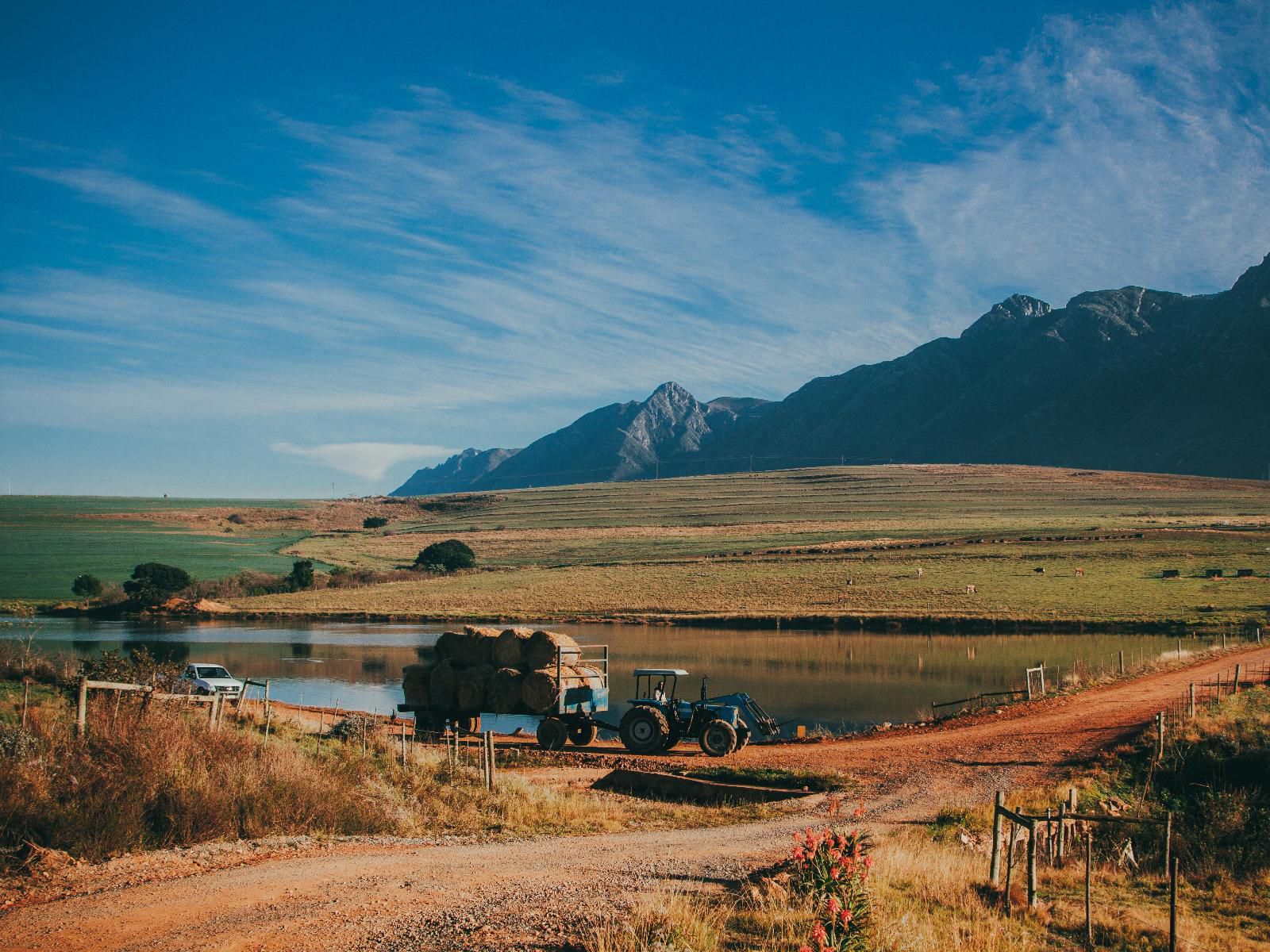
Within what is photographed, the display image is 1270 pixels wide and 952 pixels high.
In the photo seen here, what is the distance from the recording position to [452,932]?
8.21 m

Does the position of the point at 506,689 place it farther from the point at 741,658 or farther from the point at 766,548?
the point at 766,548

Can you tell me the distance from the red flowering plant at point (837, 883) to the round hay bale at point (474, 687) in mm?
14025

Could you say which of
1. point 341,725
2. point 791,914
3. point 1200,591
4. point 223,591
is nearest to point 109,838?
point 791,914

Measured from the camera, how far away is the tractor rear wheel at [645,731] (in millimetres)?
21359

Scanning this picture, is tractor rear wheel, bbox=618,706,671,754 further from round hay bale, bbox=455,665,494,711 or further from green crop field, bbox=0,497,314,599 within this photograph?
green crop field, bbox=0,497,314,599

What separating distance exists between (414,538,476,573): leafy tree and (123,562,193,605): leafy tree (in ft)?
56.9

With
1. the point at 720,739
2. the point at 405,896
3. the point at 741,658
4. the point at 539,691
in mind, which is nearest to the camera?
the point at 405,896

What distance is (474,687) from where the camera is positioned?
74.6ft

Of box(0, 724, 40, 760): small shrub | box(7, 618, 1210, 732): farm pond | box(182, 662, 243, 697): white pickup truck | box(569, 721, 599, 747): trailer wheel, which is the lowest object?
box(7, 618, 1210, 732): farm pond

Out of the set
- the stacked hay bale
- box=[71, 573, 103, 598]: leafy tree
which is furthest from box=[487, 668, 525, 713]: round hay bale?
box=[71, 573, 103, 598]: leafy tree

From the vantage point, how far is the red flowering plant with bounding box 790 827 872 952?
8048 mm

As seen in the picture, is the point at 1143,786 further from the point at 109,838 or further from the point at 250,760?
the point at 109,838

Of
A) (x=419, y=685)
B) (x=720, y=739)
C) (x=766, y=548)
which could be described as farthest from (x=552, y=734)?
(x=766, y=548)

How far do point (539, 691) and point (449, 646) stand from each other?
261 centimetres
